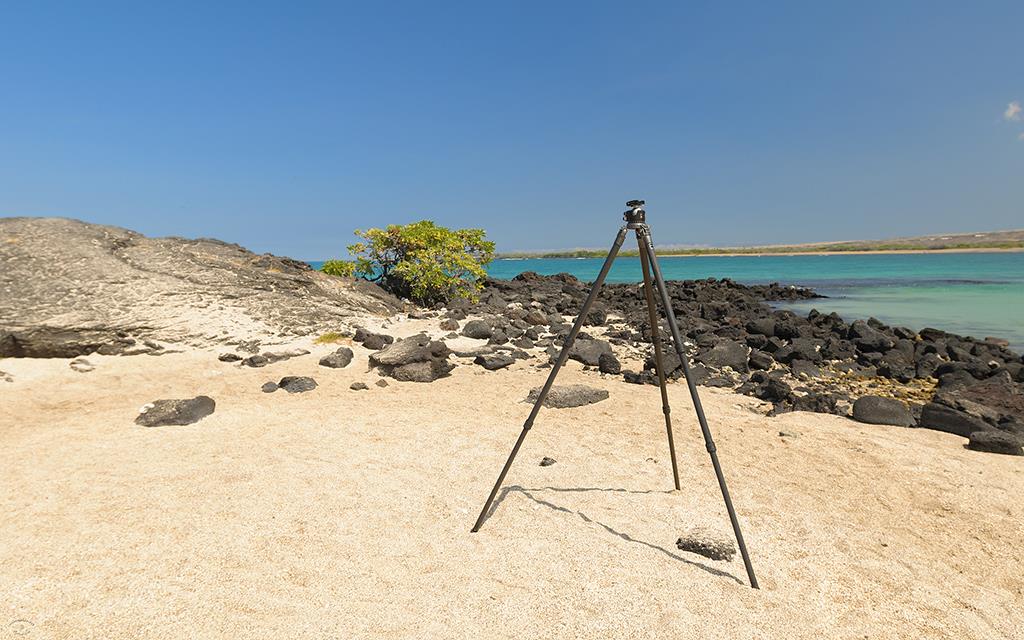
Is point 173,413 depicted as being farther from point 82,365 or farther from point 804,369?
point 804,369

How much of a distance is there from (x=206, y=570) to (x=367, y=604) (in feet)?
5.05

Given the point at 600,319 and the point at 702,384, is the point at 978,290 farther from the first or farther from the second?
the point at 702,384

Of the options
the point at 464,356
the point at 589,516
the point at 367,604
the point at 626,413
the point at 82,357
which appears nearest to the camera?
the point at 367,604

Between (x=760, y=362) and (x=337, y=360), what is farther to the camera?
(x=760, y=362)

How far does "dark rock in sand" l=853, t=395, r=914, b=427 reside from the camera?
32.8 ft

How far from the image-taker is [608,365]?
13.4 metres

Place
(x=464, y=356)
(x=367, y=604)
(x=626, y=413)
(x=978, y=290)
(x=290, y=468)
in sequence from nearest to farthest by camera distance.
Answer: (x=367, y=604)
(x=290, y=468)
(x=626, y=413)
(x=464, y=356)
(x=978, y=290)

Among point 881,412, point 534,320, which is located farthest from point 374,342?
point 881,412

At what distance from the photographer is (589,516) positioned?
19.4ft

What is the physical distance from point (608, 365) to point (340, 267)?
1393 centimetres

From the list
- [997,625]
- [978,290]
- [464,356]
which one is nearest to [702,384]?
[464,356]

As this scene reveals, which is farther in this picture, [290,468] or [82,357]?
[82,357]

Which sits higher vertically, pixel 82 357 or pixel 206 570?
pixel 82 357

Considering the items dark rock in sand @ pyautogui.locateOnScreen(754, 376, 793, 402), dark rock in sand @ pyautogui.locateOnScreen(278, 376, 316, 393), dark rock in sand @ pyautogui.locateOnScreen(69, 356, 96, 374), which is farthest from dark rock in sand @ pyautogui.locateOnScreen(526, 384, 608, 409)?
dark rock in sand @ pyautogui.locateOnScreen(69, 356, 96, 374)
